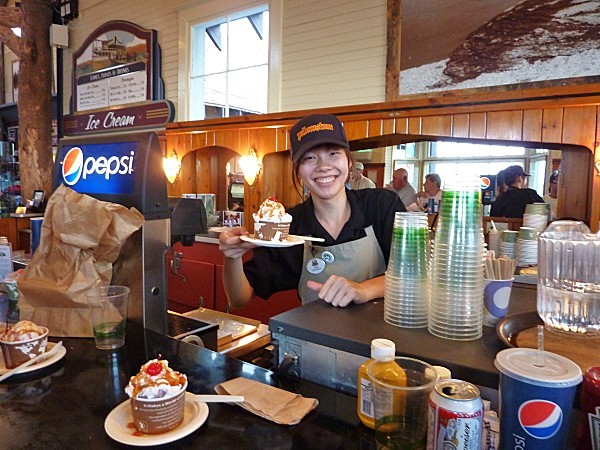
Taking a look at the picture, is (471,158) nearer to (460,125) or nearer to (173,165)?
(460,125)

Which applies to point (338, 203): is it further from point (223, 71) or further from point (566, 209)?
point (223, 71)

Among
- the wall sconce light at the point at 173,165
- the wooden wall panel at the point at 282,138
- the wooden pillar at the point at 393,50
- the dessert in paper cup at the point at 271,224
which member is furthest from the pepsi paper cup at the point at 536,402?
the wall sconce light at the point at 173,165

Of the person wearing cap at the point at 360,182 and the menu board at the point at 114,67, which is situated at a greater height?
the menu board at the point at 114,67

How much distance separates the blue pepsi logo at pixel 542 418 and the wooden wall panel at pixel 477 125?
10.5ft

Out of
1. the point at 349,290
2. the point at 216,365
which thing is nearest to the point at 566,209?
the point at 349,290

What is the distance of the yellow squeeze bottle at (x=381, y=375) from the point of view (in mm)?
818

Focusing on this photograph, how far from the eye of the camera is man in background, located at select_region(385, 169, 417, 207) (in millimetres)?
4391

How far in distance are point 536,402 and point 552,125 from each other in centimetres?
317

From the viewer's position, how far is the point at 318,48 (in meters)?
4.64

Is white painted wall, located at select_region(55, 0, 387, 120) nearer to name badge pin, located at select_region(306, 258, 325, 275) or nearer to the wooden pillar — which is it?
the wooden pillar

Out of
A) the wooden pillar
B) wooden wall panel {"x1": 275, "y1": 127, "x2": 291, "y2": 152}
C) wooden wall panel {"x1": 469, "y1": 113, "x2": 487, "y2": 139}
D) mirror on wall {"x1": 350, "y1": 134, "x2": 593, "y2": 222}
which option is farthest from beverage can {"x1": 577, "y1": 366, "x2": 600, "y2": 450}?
wooden wall panel {"x1": 275, "y1": 127, "x2": 291, "y2": 152}

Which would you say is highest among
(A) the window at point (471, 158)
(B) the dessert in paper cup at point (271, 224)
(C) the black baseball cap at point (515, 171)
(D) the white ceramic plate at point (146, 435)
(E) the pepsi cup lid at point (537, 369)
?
(A) the window at point (471, 158)

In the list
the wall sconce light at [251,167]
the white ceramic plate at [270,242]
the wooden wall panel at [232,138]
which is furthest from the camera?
the wooden wall panel at [232,138]

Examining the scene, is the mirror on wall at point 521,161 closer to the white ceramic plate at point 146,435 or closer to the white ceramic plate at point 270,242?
the white ceramic plate at point 270,242
